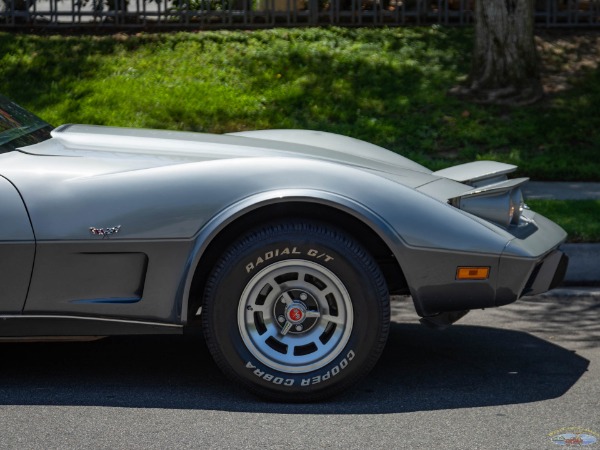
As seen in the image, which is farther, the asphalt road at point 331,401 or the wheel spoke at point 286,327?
the wheel spoke at point 286,327

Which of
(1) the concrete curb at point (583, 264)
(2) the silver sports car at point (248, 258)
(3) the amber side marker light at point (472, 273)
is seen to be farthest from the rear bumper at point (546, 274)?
(1) the concrete curb at point (583, 264)

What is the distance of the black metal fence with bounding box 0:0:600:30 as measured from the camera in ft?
45.3

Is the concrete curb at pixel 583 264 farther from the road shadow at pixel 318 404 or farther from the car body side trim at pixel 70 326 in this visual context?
the car body side trim at pixel 70 326

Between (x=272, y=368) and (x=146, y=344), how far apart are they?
4.17 feet

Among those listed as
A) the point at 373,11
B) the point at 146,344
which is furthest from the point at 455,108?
the point at 146,344

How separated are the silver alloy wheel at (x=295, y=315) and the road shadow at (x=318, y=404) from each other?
0.72 ft

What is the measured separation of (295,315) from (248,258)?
315mm

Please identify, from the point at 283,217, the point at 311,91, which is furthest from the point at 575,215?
the point at 311,91

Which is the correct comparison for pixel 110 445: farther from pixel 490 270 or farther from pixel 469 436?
pixel 490 270

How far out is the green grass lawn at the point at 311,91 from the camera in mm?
11070

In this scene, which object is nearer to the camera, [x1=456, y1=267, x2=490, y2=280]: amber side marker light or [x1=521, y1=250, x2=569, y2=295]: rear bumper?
[x1=456, y1=267, x2=490, y2=280]: amber side marker light

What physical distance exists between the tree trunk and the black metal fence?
2.17 m

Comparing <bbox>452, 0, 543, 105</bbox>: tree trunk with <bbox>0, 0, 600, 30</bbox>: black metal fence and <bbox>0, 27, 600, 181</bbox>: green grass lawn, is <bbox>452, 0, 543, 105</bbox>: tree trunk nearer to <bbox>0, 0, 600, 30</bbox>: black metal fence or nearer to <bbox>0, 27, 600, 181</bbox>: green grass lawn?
<bbox>0, 27, 600, 181</bbox>: green grass lawn

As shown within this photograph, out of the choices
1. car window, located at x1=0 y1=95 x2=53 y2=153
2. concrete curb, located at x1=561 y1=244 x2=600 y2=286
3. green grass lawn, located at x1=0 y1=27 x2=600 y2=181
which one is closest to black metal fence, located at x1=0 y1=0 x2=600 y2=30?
green grass lawn, located at x1=0 y1=27 x2=600 y2=181
